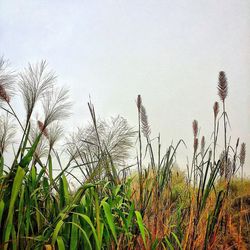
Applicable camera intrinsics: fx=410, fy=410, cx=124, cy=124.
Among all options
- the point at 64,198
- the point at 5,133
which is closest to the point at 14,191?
the point at 64,198

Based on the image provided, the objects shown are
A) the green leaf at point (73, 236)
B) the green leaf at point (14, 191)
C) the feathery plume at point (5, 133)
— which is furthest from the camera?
the feathery plume at point (5, 133)

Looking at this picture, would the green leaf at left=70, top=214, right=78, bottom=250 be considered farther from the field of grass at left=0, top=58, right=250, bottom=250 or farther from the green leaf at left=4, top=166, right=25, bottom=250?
the green leaf at left=4, top=166, right=25, bottom=250

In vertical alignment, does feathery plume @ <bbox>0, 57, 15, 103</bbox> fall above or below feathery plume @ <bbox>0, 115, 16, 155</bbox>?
above

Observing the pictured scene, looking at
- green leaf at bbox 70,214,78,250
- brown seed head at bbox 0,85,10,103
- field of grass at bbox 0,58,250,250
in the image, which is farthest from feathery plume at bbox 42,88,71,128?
green leaf at bbox 70,214,78,250

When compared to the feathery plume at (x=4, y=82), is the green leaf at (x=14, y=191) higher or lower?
lower

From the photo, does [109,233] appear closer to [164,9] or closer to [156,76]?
[156,76]

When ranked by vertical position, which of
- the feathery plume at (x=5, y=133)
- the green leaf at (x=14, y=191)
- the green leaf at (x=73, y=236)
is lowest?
the green leaf at (x=73, y=236)

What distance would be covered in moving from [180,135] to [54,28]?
0.91m

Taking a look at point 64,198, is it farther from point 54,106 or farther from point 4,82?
point 4,82

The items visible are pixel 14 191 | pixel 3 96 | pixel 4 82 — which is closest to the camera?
pixel 14 191

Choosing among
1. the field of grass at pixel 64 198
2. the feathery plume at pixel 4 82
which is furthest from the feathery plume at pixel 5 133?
the feathery plume at pixel 4 82

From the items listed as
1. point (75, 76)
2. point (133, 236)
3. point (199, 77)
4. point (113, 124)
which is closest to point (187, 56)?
point (199, 77)

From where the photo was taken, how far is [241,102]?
7.01 feet

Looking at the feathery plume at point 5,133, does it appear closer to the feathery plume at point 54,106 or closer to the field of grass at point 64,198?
the field of grass at point 64,198
